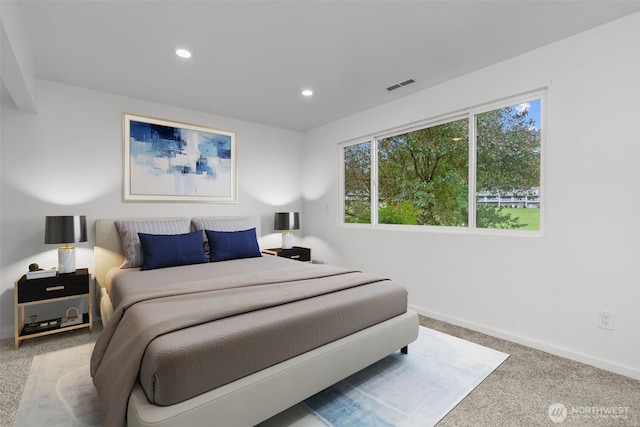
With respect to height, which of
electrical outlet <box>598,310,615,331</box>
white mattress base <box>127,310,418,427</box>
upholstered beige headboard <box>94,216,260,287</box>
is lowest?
white mattress base <box>127,310,418,427</box>

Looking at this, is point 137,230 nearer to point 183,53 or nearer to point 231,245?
point 231,245

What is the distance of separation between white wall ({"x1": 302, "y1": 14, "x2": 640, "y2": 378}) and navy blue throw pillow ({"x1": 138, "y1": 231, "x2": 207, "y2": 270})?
96.3 inches

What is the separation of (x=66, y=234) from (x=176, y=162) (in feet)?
4.47

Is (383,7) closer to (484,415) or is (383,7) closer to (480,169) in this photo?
(480,169)

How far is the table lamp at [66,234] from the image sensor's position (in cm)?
264

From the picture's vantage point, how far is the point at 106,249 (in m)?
3.12

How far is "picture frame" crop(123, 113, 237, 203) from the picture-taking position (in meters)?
3.39

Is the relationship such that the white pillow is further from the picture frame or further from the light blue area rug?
the light blue area rug

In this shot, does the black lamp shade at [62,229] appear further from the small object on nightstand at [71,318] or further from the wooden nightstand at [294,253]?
the wooden nightstand at [294,253]

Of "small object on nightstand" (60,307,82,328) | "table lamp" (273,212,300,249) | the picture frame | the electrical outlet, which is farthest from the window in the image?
"small object on nightstand" (60,307,82,328)

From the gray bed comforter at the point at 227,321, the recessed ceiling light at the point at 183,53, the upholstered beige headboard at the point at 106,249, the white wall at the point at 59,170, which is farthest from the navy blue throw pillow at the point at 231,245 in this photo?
the recessed ceiling light at the point at 183,53

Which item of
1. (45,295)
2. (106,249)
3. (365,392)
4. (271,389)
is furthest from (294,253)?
(271,389)

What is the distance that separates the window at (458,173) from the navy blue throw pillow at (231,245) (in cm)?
149

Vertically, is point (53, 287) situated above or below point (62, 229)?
below
